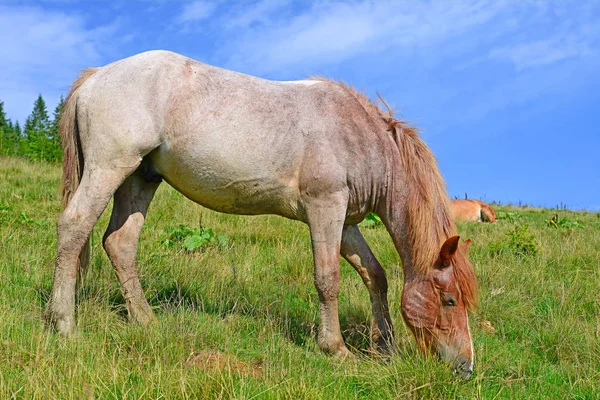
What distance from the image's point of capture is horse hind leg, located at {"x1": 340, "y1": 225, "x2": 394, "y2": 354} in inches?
192

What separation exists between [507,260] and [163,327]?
5.28 m

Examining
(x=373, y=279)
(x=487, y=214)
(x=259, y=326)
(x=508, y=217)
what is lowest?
(x=259, y=326)

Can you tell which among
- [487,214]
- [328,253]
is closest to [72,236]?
[328,253]

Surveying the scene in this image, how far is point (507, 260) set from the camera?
24.4ft

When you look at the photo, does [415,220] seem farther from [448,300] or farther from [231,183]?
[231,183]

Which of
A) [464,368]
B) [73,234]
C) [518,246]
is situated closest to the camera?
[464,368]

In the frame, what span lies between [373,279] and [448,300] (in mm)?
896

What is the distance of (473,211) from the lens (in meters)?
15.2

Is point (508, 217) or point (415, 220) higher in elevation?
Answer: point (508, 217)

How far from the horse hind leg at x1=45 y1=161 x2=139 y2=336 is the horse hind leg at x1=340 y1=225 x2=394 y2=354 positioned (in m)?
2.18

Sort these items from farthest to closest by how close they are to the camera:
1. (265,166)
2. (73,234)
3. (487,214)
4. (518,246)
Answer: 1. (487,214)
2. (518,246)
3. (265,166)
4. (73,234)

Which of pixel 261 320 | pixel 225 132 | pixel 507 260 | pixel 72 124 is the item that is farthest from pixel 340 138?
pixel 507 260

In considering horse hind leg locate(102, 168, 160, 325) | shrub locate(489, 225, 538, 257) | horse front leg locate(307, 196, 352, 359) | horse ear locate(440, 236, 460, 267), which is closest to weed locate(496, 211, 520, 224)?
shrub locate(489, 225, 538, 257)

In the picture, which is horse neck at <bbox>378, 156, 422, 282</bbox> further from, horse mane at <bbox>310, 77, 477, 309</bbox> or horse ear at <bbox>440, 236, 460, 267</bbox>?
horse ear at <bbox>440, 236, 460, 267</bbox>
